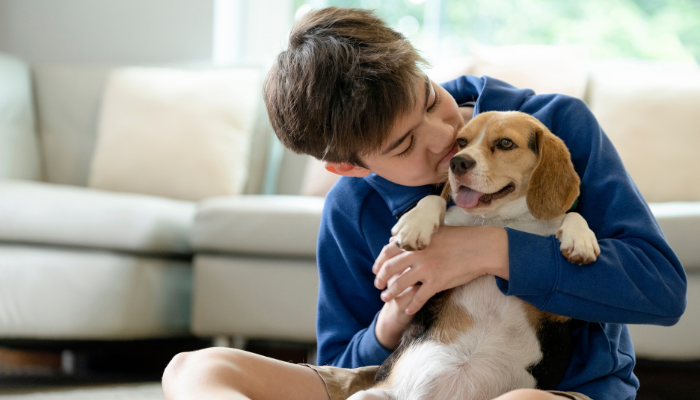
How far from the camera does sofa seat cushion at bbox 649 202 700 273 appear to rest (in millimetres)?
1956

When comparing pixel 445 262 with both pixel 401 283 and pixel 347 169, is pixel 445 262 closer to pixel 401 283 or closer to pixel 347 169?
pixel 401 283

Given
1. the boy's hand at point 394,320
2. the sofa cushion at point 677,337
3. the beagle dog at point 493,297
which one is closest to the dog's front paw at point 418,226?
the beagle dog at point 493,297

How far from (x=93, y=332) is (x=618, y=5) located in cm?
375

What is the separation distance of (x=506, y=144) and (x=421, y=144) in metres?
0.17

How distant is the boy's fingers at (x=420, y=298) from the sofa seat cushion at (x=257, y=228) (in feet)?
3.62

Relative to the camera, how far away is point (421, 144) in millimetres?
1278

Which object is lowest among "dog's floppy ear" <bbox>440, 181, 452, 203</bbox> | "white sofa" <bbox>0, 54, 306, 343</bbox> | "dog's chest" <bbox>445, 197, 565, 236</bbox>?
"white sofa" <bbox>0, 54, 306, 343</bbox>

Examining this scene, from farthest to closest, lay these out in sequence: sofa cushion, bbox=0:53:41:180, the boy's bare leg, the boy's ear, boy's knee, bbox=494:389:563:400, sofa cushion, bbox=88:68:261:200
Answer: sofa cushion, bbox=0:53:41:180, sofa cushion, bbox=88:68:261:200, the boy's ear, the boy's bare leg, boy's knee, bbox=494:389:563:400

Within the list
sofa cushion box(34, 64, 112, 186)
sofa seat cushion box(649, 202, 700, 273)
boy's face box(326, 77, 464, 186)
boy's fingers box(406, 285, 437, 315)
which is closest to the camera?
boy's fingers box(406, 285, 437, 315)

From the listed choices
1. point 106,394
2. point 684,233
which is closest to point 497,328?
point 684,233

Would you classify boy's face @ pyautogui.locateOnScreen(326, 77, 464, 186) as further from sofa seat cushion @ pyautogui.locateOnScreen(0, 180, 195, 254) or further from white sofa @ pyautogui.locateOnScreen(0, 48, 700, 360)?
sofa seat cushion @ pyautogui.locateOnScreen(0, 180, 195, 254)

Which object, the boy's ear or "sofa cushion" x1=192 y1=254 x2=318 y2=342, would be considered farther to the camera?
"sofa cushion" x1=192 y1=254 x2=318 y2=342

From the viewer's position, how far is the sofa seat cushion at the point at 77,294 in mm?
2182

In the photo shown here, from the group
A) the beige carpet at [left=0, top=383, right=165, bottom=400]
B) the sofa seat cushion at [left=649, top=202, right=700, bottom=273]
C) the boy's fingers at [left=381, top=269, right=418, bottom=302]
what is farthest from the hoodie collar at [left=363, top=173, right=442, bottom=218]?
the beige carpet at [left=0, top=383, right=165, bottom=400]
